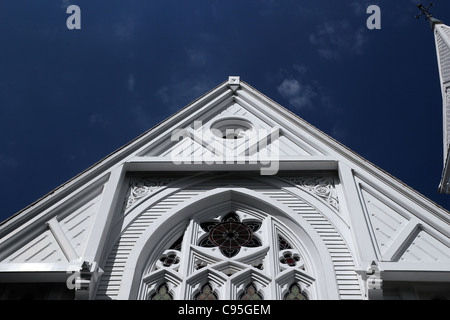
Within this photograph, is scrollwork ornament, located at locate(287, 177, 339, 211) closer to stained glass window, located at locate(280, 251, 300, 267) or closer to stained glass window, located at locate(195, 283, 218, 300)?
stained glass window, located at locate(280, 251, 300, 267)

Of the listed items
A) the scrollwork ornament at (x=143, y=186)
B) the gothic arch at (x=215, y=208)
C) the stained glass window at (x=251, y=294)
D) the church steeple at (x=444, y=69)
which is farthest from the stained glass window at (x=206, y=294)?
the church steeple at (x=444, y=69)

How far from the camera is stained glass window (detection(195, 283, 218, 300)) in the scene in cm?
1174

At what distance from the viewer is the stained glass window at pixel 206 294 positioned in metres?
11.7

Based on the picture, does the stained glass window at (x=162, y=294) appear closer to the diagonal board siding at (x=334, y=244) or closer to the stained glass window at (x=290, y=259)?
the stained glass window at (x=290, y=259)

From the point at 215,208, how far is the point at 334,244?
139 inches

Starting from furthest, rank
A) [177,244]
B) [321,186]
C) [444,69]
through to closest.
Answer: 1. [444,69]
2. [321,186]
3. [177,244]

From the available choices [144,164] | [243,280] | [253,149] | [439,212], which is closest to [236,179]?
[253,149]

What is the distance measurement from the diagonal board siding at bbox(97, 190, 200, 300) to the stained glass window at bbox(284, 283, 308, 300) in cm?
375

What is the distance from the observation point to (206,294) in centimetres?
1187

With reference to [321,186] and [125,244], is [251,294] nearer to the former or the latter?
[125,244]

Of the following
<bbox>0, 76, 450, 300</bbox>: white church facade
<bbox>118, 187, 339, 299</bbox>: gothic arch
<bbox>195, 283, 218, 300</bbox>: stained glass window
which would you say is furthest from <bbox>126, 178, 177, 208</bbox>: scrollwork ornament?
<bbox>195, 283, 218, 300</bbox>: stained glass window

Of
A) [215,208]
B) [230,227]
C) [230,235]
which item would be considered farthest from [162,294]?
[215,208]

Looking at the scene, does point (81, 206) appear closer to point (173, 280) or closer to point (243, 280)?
point (173, 280)

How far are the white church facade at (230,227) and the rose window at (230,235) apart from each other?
0.04 meters
